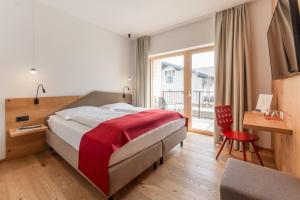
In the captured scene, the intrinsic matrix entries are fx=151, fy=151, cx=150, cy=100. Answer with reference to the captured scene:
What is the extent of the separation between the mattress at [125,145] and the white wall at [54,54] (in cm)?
74

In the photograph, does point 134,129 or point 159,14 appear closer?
point 134,129

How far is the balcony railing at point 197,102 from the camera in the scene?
12.7 feet

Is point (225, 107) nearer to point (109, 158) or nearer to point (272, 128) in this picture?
point (272, 128)

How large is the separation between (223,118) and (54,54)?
343 cm

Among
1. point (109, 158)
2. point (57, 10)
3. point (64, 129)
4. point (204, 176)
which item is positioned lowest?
point (204, 176)

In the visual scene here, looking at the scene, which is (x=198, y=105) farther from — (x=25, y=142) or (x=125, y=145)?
(x=25, y=142)

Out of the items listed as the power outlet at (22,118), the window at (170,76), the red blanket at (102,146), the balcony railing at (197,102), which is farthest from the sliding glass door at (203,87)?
the power outlet at (22,118)

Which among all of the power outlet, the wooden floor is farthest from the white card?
the power outlet

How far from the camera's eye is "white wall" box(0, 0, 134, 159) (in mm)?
2465

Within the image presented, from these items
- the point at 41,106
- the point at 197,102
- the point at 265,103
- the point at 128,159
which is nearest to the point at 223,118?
the point at 265,103

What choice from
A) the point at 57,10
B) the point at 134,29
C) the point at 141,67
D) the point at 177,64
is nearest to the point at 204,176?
the point at 177,64

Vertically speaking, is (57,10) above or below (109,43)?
above

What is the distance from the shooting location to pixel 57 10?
3.01 meters

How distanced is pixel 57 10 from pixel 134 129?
9.59 ft
